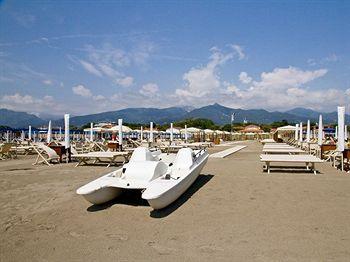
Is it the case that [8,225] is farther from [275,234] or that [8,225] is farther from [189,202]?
[275,234]

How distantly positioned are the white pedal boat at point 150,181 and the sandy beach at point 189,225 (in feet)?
0.69

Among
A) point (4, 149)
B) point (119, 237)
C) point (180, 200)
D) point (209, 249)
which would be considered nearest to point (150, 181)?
point (180, 200)

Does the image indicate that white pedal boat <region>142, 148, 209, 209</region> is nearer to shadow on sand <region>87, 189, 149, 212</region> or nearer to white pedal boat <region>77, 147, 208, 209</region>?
white pedal boat <region>77, 147, 208, 209</region>

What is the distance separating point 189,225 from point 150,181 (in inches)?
59.9

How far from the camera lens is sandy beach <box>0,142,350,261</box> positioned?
3.55 meters

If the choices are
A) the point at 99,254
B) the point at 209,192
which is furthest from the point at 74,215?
the point at 209,192

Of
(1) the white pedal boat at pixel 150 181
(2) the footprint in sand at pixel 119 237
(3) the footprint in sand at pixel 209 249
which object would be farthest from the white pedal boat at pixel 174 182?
(3) the footprint in sand at pixel 209 249

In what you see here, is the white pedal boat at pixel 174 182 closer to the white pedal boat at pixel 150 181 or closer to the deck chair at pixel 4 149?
the white pedal boat at pixel 150 181

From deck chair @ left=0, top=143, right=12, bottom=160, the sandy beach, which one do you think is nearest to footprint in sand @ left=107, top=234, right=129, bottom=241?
the sandy beach

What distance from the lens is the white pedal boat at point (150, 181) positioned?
16.7ft

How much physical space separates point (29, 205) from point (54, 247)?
Result: 2301mm

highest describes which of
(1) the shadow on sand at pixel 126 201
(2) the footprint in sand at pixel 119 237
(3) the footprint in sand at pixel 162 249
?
(1) the shadow on sand at pixel 126 201

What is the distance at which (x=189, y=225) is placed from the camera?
14.9 feet

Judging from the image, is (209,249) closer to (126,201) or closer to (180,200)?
(180,200)
